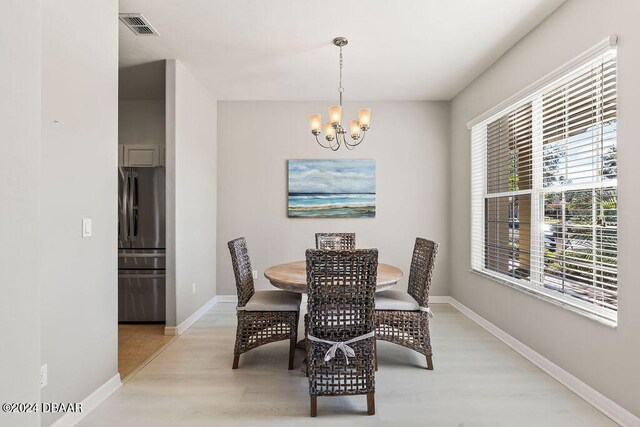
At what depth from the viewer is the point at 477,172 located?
399cm

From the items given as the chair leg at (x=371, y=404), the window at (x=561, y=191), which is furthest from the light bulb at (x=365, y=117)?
the chair leg at (x=371, y=404)

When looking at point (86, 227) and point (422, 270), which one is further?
point (422, 270)

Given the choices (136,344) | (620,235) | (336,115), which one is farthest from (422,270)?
(136,344)

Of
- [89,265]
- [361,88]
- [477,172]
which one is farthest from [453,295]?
[89,265]

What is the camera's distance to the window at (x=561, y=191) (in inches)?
85.4

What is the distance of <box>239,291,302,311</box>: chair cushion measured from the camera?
8.93ft

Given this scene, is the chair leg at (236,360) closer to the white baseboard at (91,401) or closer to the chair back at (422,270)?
the white baseboard at (91,401)

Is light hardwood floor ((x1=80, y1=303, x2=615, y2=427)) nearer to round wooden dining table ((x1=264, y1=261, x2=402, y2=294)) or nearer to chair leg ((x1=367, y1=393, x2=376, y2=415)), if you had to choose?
chair leg ((x1=367, y1=393, x2=376, y2=415))

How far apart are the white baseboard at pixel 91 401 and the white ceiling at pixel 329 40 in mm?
2668

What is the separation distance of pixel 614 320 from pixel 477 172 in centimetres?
220

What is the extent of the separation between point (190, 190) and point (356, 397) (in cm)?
272

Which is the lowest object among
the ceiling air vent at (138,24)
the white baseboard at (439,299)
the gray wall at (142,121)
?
the white baseboard at (439,299)

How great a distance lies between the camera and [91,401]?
214 centimetres

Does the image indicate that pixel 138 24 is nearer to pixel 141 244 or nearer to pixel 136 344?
pixel 141 244
